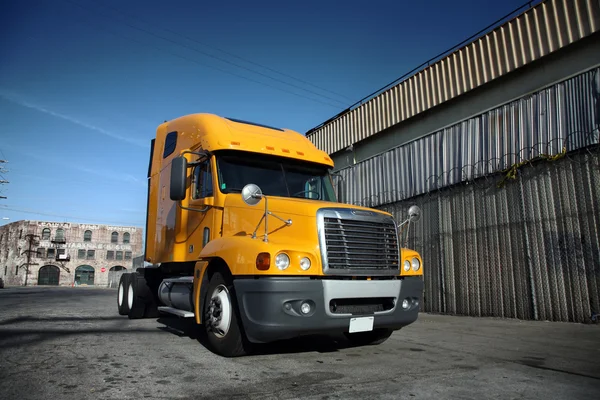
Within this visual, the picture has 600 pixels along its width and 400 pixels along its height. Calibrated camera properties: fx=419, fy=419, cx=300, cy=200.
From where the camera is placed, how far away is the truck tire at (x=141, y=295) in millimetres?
9141

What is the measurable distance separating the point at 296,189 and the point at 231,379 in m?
3.12

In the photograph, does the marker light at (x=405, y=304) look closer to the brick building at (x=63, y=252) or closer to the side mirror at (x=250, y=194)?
the side mirror at (x=250, y=194)

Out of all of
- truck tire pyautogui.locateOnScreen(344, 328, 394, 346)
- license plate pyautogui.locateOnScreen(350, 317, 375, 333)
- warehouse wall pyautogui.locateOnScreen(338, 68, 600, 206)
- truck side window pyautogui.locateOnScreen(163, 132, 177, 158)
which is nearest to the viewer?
license plate pyautogui.locateOnScreen(350, 317, 375, 333)

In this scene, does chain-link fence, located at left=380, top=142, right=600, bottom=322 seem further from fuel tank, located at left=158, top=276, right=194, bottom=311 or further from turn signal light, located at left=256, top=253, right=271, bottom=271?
fuel tank, located at left=158, top=276, right=194, bottom=311

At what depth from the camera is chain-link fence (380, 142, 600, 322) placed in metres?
8.10

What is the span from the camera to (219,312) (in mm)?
5082

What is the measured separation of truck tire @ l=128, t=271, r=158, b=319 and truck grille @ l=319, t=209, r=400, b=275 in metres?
5.69

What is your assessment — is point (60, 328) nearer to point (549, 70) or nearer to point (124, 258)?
point (549, 70)

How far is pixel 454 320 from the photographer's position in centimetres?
947

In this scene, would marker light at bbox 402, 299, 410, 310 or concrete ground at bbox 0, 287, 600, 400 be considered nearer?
concrete ground at bbox 0, 287, 600, 400

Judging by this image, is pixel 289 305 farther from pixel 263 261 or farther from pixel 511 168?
pixel 511 168

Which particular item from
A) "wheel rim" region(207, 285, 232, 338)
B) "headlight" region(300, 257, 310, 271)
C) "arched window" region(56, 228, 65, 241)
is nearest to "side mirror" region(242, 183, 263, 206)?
"headlight" region(300, 257, 310, 271)

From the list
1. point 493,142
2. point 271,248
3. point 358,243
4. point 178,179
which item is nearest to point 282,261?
point 271,248

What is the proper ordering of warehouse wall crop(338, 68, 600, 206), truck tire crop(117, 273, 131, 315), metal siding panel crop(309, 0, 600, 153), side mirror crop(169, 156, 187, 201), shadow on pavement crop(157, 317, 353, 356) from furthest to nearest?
1. truck tire crop(117, 273, 131, 315)
2. metal siding panel crop(309, 0, 600, 153)
3. warehouse wall crop(338, 68, 600, 206)
4. side mirror crop(169, 156, 187, 201)
5. shadow on pavement crop(157, 317, 353, 356)
